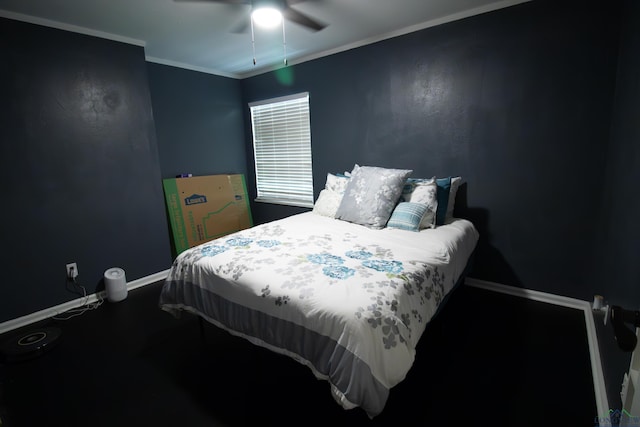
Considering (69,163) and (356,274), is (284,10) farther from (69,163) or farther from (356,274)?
(69,163)

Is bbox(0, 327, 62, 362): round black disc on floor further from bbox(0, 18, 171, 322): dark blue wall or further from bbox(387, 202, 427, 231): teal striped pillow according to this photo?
bbox(387, 202, 427, 231): teal striped pillow

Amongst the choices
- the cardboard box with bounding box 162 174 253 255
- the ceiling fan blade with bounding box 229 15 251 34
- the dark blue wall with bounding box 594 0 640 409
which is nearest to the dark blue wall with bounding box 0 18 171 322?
the cardboard box with bounding box 162 174 253 255

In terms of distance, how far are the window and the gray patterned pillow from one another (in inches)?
51.1

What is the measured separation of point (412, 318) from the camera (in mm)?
1426

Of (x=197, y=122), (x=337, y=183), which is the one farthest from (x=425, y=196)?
(x=197, y=122)

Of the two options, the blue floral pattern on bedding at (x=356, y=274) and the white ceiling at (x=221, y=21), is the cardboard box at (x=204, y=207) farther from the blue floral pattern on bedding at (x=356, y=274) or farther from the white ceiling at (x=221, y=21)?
the blue floral pattern on bedding at (x=356, y=274)

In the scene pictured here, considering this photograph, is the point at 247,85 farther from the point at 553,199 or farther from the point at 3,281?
the point at 553,199

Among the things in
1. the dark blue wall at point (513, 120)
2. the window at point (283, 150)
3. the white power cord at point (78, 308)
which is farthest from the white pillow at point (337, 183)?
the white power cord at point (78, 308)

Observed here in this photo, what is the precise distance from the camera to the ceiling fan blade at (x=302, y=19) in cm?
232

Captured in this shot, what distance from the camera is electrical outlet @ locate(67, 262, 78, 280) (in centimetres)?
267

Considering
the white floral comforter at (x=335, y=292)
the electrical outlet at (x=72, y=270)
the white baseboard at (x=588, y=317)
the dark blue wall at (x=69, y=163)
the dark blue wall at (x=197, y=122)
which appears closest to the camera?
the white floral comforter at (x=335, y=292)

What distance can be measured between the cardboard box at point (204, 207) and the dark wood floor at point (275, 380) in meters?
1.46

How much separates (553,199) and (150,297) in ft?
11.7

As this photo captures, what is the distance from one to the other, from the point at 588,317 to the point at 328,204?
7.18ft
